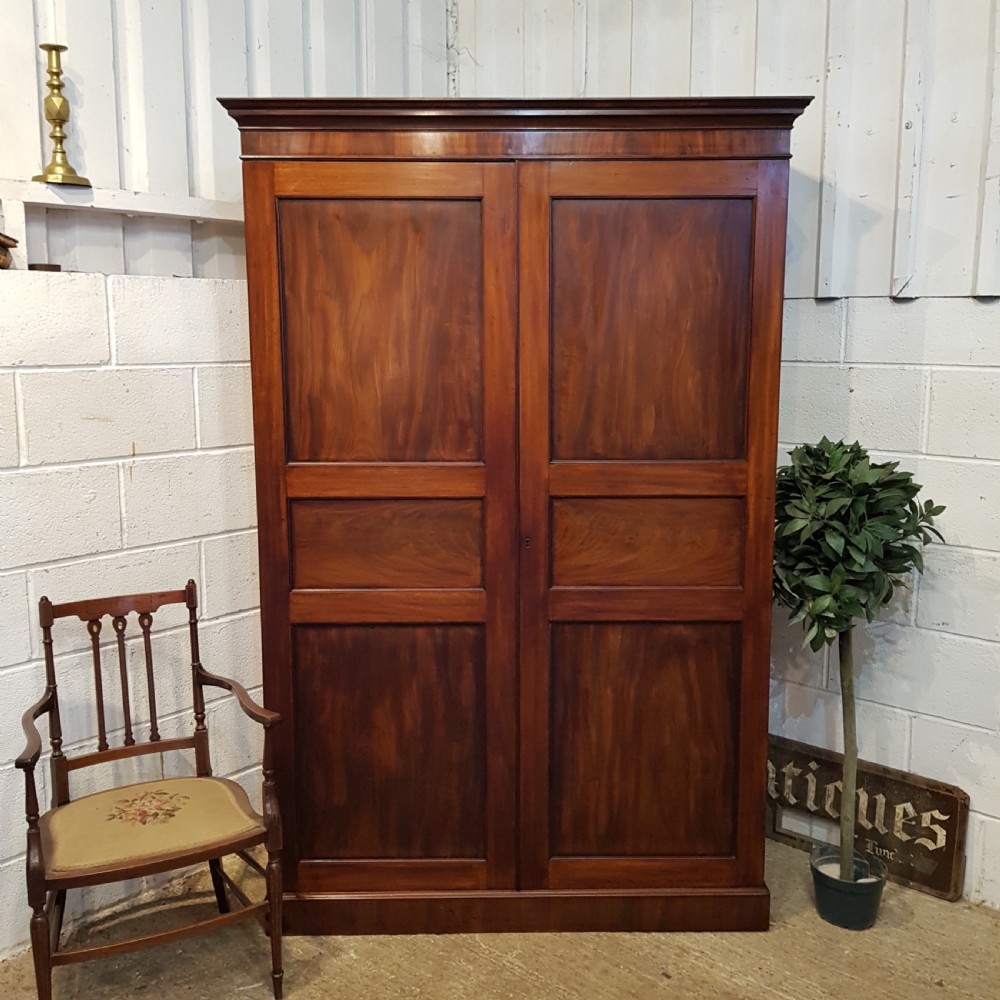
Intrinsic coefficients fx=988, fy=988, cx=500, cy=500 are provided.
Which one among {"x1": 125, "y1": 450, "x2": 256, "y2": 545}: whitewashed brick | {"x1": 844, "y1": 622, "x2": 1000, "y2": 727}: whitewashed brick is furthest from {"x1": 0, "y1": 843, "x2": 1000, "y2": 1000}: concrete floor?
{"x1": 125, "y1": 450, "x2": 256, "y2": 545}: whitewashed brick

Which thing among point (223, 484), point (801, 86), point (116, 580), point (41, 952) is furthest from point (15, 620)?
point (801, 86)

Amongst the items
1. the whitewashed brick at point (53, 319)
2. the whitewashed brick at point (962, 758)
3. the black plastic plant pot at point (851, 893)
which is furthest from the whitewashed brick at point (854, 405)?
the whitewashed brick at point (53, 319)

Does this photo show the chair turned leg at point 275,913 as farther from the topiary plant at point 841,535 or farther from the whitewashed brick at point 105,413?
the topiary plant at point 841,535

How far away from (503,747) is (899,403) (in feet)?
4.51

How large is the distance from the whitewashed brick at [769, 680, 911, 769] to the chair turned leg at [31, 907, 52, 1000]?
2.00m

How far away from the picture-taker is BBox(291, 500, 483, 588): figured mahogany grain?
2.36 metres

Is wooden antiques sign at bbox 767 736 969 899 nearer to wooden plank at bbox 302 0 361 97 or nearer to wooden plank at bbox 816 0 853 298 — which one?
wooden plank at bbox 816 0 853 298

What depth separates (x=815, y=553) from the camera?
239cm

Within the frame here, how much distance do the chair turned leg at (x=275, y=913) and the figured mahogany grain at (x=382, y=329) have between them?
0.93 metres

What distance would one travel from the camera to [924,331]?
2.55m

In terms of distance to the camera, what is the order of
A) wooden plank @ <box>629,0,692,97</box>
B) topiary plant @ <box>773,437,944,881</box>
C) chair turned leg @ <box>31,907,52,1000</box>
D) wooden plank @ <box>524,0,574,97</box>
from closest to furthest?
1. chair turned leg @ <box>31,907,52,1000</box>
2. topiary plant @ <box>773,437,944,881</box>
3. wooden plank @ <box>629,0,692,97</box>
4. wooden plank @ <box>524,0,574,97</box>

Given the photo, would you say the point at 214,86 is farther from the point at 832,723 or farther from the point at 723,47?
the point at 832,723

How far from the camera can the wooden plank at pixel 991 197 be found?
7.74 ft

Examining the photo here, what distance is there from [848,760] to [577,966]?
2.78ft
